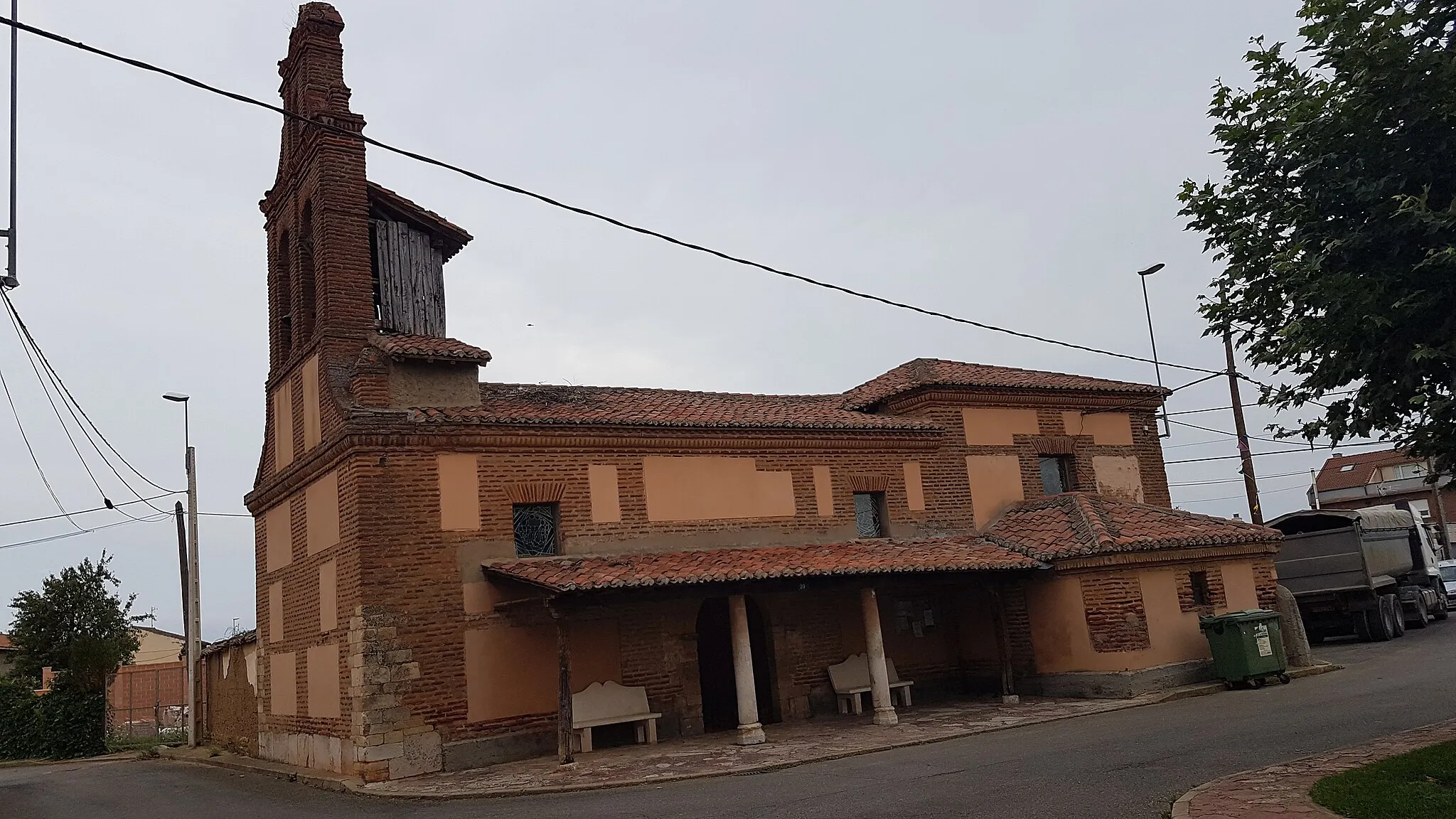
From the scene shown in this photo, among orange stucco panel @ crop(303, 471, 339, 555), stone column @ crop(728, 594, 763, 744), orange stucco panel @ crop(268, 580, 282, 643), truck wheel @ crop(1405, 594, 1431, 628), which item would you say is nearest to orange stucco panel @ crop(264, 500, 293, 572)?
orange stucco panel @ crop(268, 580, 282, 643)

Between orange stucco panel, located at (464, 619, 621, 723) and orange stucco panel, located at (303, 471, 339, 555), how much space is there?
2.62 m

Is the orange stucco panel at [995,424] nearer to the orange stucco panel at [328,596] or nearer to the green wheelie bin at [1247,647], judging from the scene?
the green wheelie bin at [1247,647]

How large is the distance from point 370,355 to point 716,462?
19.0ft

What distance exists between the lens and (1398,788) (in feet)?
26.3

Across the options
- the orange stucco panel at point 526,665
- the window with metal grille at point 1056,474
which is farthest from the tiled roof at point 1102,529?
the orange stucco panel at point 526,665

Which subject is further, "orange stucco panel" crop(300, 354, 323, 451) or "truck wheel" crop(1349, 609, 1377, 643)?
"truck wheel" crop(1349, 609, 1377, 643)

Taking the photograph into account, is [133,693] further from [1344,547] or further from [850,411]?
[1344,547]

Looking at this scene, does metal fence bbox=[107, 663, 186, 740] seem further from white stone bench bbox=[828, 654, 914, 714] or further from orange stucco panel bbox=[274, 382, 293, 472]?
white stone bench bbox=[828, 654, 914, 714]

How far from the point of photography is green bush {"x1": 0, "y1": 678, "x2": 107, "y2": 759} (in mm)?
26625

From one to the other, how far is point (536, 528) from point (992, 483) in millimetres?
9307

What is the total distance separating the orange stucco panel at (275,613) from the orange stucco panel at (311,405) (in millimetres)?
2818

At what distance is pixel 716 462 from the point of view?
17.5 m

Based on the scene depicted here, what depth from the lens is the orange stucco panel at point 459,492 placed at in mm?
14891

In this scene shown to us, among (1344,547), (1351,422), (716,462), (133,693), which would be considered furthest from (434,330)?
(133,693)
